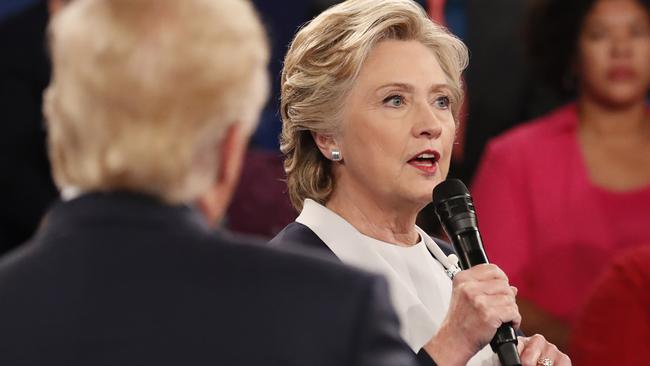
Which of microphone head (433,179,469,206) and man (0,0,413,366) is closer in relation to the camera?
man (0,0,413,366)

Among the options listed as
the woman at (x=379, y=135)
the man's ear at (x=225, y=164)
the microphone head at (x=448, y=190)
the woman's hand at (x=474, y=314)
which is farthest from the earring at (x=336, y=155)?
the man's ear at (x=225, y=164)

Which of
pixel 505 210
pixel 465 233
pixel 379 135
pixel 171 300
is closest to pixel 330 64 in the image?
pixel 379 135

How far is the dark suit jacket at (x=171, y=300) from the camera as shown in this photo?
1.24 meters

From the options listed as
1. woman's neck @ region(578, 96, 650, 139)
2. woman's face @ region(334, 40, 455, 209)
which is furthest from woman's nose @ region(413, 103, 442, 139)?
woman's neck @ region(578, 96, 650, 139)

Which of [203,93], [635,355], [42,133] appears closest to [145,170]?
[203,93]

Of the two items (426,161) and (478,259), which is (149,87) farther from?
(426,161)

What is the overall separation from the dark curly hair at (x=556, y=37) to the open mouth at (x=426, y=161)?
176 cm

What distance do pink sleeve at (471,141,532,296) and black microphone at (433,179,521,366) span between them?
1478 mm

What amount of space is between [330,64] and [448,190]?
321 millimetres

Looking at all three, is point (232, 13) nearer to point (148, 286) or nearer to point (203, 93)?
point (203, 93)

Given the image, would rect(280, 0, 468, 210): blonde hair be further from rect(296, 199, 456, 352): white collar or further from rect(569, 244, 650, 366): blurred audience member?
→ rect(569, 244, 650, 366): blurred audience member

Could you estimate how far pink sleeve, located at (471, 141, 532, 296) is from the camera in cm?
336

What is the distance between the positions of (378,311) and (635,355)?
4.98 feet

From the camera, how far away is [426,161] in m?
2.03
